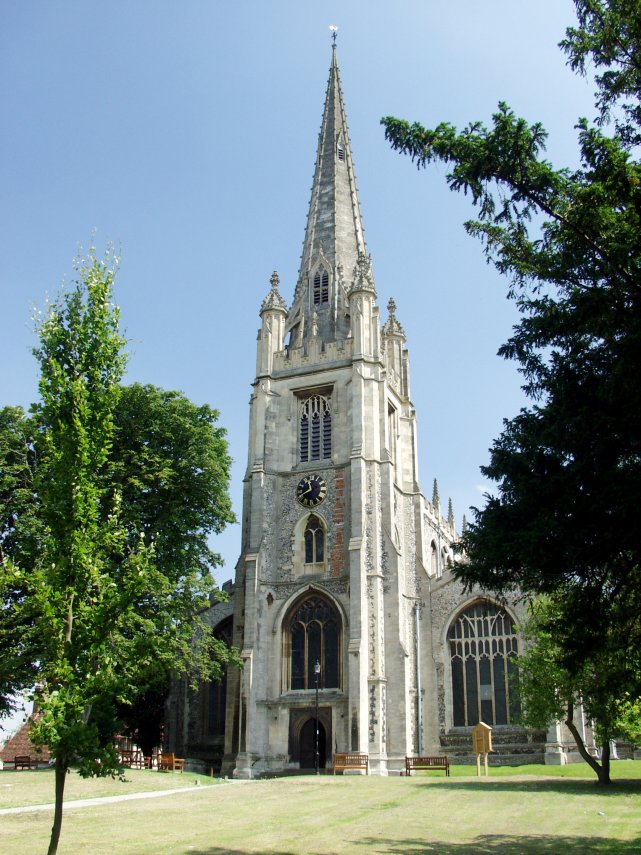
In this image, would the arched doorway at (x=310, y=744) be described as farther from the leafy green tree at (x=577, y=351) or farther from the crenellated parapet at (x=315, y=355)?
the leafy green tree at (x=577, y=351)

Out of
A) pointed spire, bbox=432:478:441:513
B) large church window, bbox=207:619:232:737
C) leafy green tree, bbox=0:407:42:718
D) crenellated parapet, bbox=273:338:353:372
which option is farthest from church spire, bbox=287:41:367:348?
large church window, bbox=207:619:232:737

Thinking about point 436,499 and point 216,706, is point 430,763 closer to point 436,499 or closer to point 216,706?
point 216,706

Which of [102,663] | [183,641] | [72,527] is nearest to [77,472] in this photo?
[72,527]

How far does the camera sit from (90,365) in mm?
11594

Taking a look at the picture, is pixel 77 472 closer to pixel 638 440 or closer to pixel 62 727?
pixel 62 727

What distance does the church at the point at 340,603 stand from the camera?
109ft

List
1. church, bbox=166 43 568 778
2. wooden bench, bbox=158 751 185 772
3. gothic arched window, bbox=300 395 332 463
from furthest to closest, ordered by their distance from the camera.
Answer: gothic arched window, bbox=300 395 332 463 < church, bbox=166 43 568 778 < wooden bench, bbox=158 751 185 772

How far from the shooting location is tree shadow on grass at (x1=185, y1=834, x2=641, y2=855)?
37.0ft

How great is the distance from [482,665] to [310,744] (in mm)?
8095

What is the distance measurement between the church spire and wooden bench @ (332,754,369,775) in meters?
19.7

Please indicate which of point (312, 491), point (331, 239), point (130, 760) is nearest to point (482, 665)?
point (312, 491)

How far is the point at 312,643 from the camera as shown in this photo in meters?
35.2

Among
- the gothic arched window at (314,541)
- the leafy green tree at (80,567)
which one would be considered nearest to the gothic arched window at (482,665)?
the gothic arched window at (314,541)

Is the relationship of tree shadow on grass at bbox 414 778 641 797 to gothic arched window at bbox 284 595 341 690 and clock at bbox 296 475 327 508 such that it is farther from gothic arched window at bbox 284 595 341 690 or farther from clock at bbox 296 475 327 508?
clock at bbox 296 475 327 508
